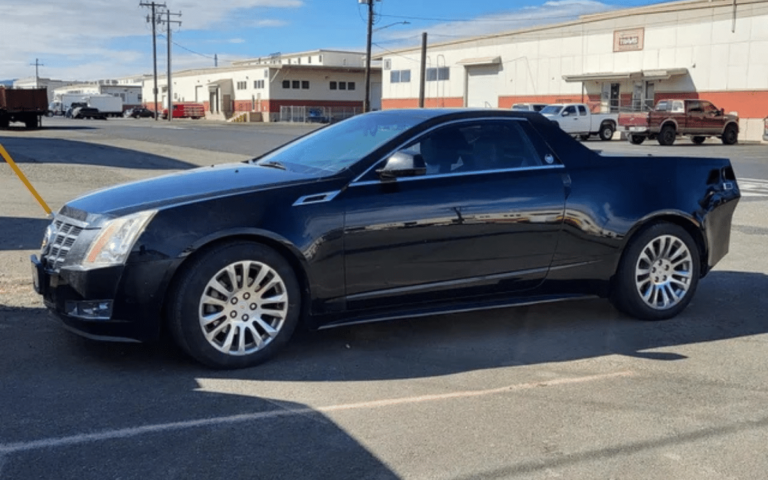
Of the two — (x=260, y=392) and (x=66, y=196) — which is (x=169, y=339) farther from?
(x=66, y=196)

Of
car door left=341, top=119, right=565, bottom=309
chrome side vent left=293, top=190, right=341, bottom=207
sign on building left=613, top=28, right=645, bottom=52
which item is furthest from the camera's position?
sign on building left=613, top=28, right=645, bottom=52

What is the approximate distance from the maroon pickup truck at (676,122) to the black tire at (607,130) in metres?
4.89

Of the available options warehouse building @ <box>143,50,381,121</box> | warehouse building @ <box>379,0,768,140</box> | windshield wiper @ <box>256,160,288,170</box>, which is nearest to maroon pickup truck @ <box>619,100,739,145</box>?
warehouse building @ <box>379,0,768,140</box>

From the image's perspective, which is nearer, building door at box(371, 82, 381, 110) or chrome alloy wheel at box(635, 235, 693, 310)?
chrome alloy wheel at box(635, 235, 693, 310)

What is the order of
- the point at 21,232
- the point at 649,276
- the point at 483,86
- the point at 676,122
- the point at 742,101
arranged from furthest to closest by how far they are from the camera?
1. the point at 483,86
2. the point at 742,101
3. the point at 676,122
4. the point at 21,232
5. the point at 649,276

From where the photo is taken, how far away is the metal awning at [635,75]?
145ft

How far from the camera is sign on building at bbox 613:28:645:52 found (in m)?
46.6

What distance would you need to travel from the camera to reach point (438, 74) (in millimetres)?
63219

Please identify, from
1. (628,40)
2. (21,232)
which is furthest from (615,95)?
(21,232)

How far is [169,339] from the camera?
5.39 m

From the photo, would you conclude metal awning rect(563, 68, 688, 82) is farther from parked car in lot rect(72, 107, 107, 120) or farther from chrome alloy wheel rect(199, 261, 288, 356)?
parked car in lot rect(72, 107, 107, 120)

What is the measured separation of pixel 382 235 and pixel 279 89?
75975 mm

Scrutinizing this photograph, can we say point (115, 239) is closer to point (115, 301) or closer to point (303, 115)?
point (115, 301)

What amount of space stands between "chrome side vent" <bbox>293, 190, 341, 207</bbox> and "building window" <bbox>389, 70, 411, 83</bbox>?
203 feet
